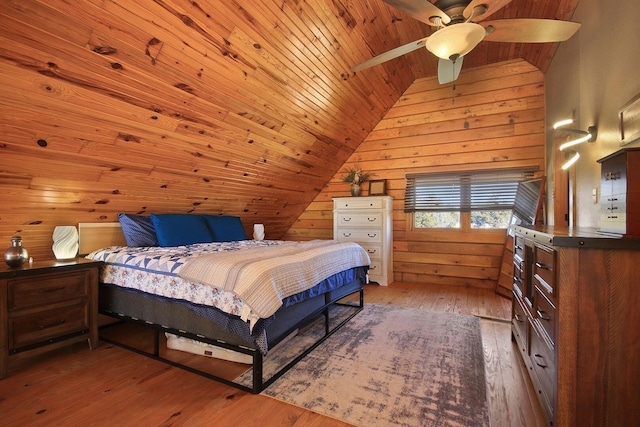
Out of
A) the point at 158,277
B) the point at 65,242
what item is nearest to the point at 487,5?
the point at 158,277

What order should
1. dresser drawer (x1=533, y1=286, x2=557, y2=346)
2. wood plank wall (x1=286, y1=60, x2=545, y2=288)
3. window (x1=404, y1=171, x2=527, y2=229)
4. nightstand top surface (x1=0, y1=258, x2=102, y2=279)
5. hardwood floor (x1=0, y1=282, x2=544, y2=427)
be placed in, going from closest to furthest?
dresser drawer (x1=533, y1=286, x2=557, y2=346) < hardwood floor (x1=0, y1=282, x2=544, y2=427) < nightstand top surface (x1=0, y1=258, x2=102, y2=279) < wood plank wall (x1=286, y1=60, x2=545, y2=288) < window (x1=404, y1=171, x2=527, y2=229)

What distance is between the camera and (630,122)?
159 cm

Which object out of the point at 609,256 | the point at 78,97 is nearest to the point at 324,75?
the point at 78,97

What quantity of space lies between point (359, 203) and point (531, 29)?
9.36ft

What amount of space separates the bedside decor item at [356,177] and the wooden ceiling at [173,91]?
102cm

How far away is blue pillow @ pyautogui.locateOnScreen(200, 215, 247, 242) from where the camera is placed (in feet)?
11.8

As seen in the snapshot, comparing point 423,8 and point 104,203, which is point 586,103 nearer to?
point 423,8

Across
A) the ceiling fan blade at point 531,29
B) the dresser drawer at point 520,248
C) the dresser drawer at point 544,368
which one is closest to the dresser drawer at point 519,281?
the dresser drawer at point 520,248

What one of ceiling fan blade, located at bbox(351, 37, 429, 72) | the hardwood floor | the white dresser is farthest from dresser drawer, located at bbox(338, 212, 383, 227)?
ceiling fan blade, located at bbox(351, 37, 429, 72)

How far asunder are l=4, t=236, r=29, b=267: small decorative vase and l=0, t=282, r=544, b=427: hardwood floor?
27.4 inches

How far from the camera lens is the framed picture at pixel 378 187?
459 centimetres

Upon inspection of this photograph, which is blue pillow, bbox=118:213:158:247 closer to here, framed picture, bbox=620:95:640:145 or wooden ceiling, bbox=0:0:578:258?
wooden ceiling, bbox=0:0:578:258

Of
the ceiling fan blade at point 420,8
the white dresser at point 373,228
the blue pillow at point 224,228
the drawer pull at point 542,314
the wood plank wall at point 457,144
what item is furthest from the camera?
the white dresser at point 373,228

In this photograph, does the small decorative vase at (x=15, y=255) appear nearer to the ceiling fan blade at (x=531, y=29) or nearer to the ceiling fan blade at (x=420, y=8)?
the ceiling fan blade at (x=420, y=8)
